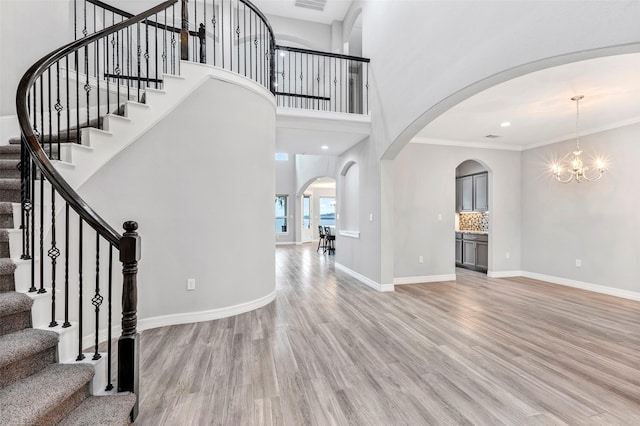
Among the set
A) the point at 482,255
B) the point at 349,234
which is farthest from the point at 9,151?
the point at 482,255

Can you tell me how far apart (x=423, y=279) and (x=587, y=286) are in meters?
2.75

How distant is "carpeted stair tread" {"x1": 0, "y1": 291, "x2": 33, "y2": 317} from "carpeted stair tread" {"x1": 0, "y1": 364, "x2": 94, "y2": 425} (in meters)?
0.38

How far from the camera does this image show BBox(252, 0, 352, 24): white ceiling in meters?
6.68

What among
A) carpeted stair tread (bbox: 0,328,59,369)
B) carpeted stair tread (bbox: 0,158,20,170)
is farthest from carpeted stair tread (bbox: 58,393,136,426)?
carpeted stair tread (bbox: 0,158,20,170)

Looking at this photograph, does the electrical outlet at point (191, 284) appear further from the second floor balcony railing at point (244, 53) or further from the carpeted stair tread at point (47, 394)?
the second floor balcony railing at point (244, 53)

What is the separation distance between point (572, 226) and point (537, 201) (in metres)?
0.81

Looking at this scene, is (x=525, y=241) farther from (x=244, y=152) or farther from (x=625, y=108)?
(x=244, y=152)

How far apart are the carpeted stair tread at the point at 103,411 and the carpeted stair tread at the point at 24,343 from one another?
0.38 m

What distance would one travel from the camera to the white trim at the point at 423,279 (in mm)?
5508

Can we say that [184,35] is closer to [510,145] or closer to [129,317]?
[129,317]

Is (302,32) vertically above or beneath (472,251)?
above

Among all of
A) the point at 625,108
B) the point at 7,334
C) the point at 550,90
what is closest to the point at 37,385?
the point at 7,334

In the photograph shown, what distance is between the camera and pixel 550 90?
3.42 metres

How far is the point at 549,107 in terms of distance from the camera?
156 inches
